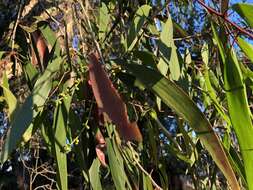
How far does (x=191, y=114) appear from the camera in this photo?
3.64 ft

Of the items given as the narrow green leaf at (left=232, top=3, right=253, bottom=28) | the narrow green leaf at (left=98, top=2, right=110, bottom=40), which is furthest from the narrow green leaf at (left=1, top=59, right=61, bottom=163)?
the narrow green leaf at (left=232, top=3, right=253, bottom=28)

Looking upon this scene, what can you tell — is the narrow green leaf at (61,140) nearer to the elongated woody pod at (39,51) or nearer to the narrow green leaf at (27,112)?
the narrow green leaf at (27,112)

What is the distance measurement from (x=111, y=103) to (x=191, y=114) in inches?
8.8

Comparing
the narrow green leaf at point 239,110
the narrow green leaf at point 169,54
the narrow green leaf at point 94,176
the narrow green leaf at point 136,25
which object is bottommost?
the narrow green leaf at point 94,176

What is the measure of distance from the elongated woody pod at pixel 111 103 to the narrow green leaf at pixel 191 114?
17 cm

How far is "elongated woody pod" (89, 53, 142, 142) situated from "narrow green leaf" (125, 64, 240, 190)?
0.54ft

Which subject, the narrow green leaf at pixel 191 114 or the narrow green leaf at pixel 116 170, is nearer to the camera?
the narrow green leaf at pixel 191 114

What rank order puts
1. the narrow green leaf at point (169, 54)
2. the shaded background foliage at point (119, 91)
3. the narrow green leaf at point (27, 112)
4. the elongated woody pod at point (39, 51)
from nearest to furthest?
the narrow green leaf at point (27, 112), the shaded background foliage at point (119, 91), the narrow green leaf at point (169, 54), the elongated woody pod at point (39, 51)

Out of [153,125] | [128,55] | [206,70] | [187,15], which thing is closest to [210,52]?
[206,70]

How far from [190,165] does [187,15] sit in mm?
885

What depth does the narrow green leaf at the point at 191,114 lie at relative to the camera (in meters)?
1.07

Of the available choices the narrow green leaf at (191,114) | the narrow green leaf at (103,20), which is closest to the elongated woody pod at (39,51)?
the narrow green leaf at (103,20)

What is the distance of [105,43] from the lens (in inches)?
62.7

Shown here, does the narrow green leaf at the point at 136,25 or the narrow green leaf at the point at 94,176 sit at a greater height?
the narrow green leaf at the point at 136,25
